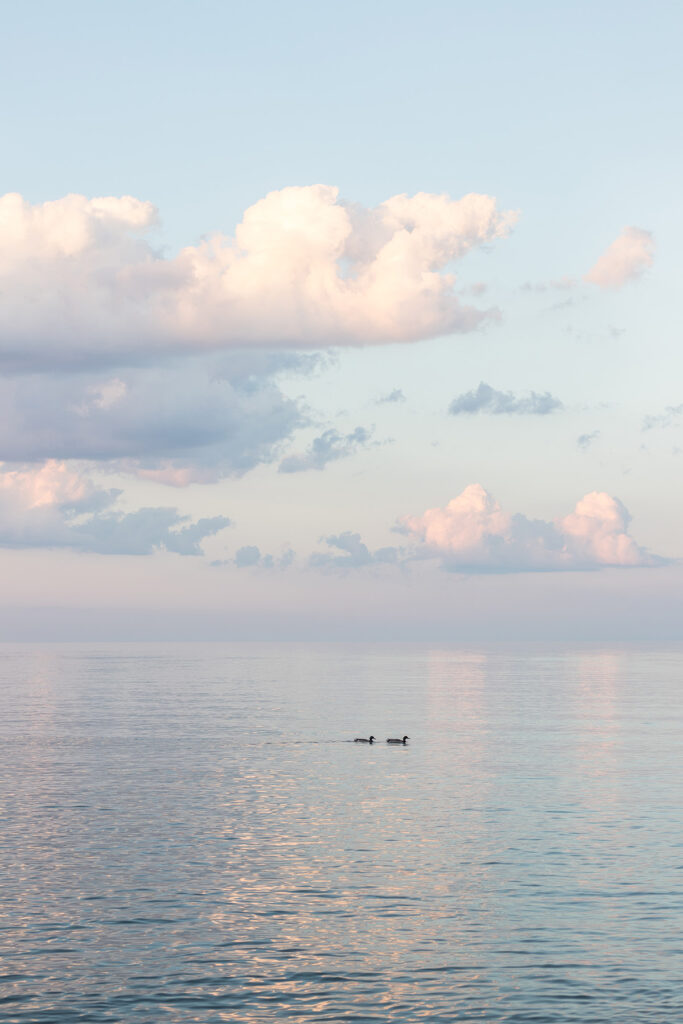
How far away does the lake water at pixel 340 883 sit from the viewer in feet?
112

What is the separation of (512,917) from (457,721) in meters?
84.9

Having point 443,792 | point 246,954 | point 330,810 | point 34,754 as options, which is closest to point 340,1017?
point 246,954

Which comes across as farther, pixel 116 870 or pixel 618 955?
pixel 116 870

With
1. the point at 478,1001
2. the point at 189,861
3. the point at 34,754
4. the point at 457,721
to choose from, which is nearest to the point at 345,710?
the point at 457,721

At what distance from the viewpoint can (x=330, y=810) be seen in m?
65.4

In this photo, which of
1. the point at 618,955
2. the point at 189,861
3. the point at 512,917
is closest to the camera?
the point at 618,955

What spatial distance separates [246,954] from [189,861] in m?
14.2

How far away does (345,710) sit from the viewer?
470 feet

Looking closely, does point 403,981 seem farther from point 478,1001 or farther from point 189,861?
point 189,861

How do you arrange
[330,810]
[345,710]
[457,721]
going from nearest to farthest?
[330,810] → [457,721] → [345,710]

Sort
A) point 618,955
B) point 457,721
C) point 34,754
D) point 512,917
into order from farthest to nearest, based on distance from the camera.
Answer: point 457,721, point 34,754, point 512,917, point 618,955

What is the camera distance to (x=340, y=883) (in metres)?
47.5

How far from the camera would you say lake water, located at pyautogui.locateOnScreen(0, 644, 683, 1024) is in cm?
3425

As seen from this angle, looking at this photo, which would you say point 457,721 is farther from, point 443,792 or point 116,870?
point 116,870
